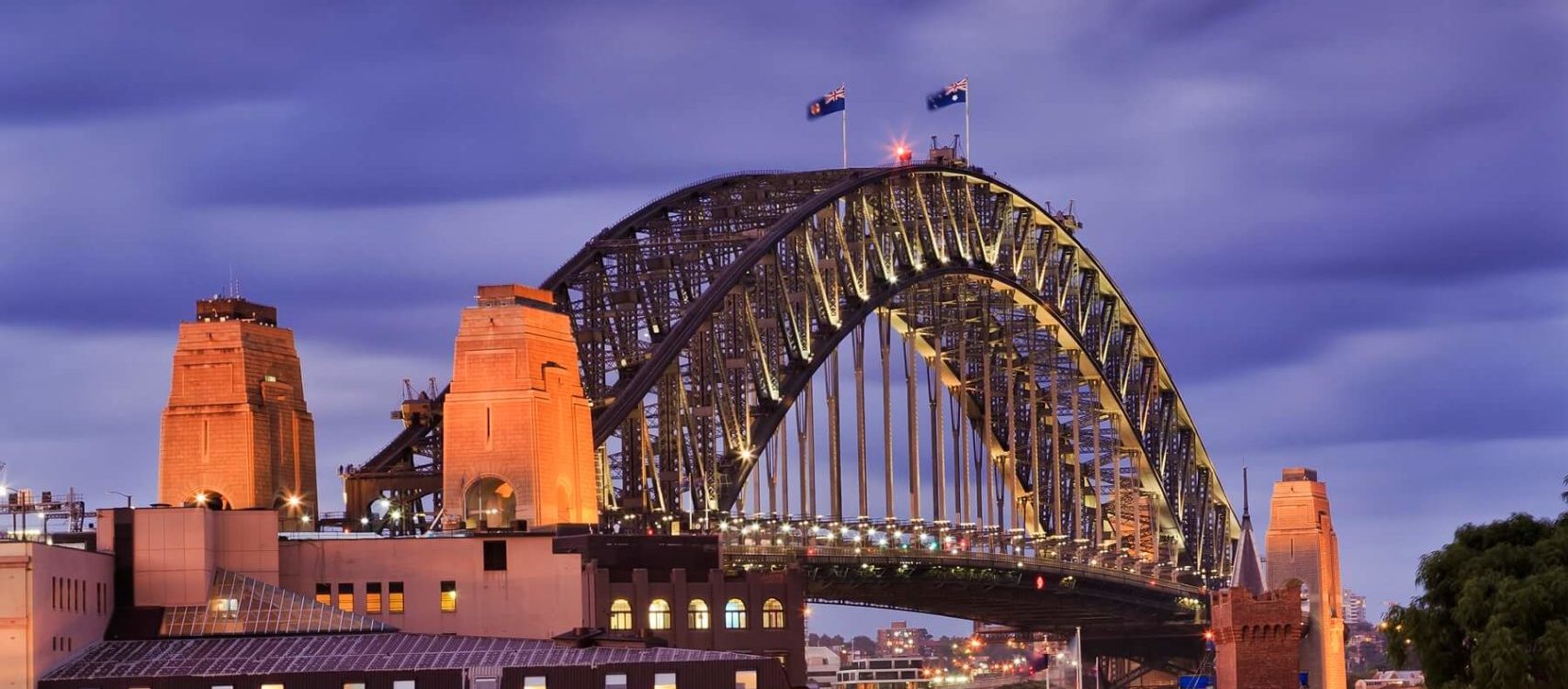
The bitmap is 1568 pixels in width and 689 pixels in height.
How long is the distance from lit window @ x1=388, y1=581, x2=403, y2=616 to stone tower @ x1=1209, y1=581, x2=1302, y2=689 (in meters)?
57.0

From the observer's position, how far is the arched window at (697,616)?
17112 centimetres

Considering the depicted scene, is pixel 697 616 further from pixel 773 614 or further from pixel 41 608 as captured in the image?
pixel 41 608

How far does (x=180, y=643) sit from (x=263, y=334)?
30.9 m

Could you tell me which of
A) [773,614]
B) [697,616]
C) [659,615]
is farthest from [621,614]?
[773,614]

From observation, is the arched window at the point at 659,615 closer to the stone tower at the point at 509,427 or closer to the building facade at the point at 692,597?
the building facade at the point at 692,597

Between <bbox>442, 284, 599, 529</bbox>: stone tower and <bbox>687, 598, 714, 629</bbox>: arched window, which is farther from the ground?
<bbox>442, 284, 599, 529</bbox>: stone tower

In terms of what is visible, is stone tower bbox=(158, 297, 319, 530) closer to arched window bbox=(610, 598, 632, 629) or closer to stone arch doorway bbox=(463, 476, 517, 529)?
stone arch doorway bbox=(463, 476, 517, 529)

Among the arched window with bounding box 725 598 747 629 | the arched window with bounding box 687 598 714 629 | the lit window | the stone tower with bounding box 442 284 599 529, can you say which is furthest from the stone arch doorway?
the arched window with bounding box 725 598 747 629

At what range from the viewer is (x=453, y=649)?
144 m

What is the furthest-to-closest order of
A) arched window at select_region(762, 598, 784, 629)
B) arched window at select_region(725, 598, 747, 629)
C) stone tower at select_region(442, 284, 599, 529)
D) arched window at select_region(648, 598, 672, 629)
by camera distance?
arched window at select_region(762, 598, 784, 629), arched window at select_region(725, 598, 747, 629), arched window at select_region(648, 598, 672, 629), stone tower at select_region(442, 284, 599, 529)

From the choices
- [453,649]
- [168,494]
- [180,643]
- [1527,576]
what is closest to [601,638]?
[453,649]

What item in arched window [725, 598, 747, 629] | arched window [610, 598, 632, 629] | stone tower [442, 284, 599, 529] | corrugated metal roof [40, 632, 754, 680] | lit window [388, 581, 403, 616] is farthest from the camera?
arched window [725, 598, 747, 629]

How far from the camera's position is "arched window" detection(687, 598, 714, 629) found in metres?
171

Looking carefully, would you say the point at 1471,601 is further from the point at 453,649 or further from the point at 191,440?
the point at 191,440
